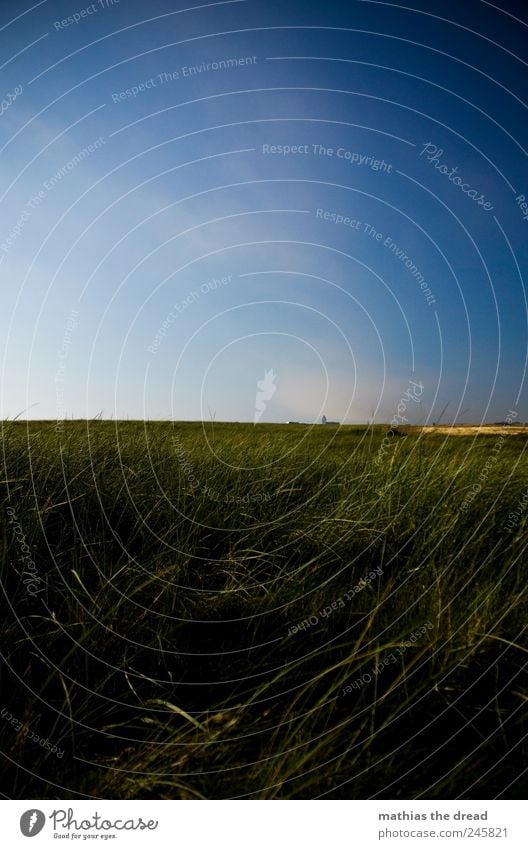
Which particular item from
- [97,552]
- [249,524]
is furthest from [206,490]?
[97,552]

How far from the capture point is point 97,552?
A: 125 inches

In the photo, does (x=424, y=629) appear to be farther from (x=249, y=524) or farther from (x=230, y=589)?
(x=249, y=524)

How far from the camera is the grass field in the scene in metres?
1.83

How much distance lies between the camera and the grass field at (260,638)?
183 centimetres
